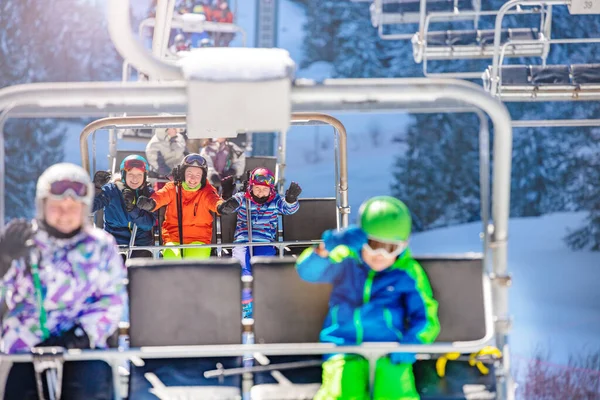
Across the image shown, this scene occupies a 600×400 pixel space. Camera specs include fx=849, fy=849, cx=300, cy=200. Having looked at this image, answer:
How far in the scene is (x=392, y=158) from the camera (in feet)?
64.1

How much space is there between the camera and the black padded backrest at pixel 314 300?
323 centimetres

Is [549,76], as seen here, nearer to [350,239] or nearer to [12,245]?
[350,239]

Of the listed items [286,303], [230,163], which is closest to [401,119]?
[230,163]

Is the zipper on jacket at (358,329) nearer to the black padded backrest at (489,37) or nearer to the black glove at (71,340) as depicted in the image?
the black glove at (71,340)

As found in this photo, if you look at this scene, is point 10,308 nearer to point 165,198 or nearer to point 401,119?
point 165,198

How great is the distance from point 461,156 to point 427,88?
1681 cm

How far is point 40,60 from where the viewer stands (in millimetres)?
19234

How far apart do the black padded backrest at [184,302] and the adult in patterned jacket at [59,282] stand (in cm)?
19

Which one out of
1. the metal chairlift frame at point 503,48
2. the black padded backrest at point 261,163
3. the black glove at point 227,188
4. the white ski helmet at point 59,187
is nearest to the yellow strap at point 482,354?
the white ski helmet at point 59,187

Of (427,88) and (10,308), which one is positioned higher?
(427,88)

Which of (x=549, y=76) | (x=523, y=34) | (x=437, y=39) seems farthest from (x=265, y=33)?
(x=549, y=76)

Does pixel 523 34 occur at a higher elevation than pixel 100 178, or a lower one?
higher

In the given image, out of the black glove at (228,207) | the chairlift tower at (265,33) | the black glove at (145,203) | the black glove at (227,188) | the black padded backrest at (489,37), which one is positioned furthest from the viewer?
the chairlift tower at (265,33)

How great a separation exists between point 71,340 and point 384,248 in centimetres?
112
